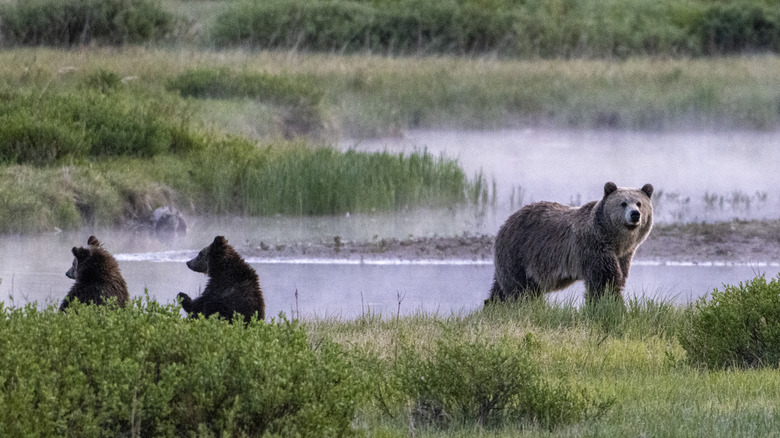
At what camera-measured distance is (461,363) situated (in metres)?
5.79

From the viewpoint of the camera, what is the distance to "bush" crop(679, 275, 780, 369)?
7129mm

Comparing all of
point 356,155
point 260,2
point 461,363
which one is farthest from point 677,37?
point 461,363

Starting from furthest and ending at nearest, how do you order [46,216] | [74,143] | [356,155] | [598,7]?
[598,7], [356,155], [74,143], [46,216]

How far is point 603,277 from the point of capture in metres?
8.64

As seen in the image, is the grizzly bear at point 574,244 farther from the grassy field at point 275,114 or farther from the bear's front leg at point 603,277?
the grassy field at point 275,114

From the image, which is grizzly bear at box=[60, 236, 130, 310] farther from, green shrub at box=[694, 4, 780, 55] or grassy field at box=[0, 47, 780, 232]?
green shrub at box=[694, 4, 780, 55]

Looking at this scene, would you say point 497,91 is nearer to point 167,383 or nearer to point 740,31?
point 740,31

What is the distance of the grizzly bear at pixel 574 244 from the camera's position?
28.0 feet

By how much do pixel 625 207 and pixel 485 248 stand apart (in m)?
5.39

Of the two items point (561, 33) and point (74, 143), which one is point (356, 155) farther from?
point (561, 33)

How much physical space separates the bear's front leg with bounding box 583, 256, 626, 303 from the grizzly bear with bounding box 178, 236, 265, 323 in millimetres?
2901

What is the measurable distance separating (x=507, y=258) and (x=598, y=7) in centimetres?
4279

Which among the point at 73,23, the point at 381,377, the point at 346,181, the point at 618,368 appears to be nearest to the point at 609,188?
the point at 618,368

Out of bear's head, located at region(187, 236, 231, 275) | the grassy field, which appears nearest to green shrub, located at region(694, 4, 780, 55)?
the grassy field
